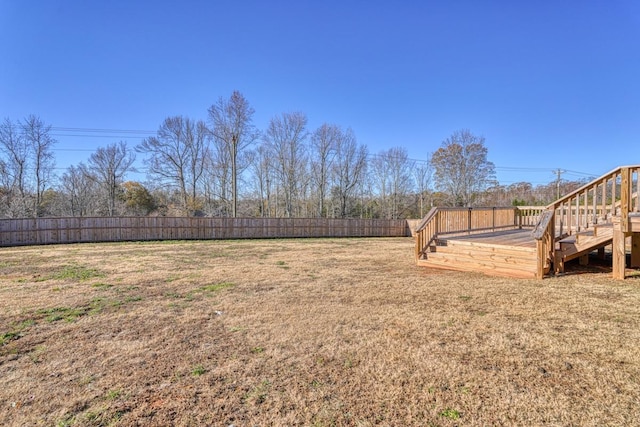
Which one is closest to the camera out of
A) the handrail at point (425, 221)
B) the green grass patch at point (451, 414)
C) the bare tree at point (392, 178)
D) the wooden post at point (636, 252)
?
the green grass patch at point (451, 414)

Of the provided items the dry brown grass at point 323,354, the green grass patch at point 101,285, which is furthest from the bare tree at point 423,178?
the green grass patch at point 101,285

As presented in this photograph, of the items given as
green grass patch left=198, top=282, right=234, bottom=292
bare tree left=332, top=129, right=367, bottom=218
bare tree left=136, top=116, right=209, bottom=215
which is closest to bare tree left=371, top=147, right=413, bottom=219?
bare tree left=332, top=129, right=367, bottom=218

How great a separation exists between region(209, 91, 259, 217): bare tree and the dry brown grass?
17.7 meters

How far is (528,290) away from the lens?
4750 millimetres

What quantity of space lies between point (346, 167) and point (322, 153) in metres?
2.38

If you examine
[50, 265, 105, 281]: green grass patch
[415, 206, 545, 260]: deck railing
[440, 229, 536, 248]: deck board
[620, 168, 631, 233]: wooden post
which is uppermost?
[620, 168, 631, 233]: wooden post

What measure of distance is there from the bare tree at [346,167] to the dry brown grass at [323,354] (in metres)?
20.7

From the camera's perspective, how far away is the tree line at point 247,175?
2031cm

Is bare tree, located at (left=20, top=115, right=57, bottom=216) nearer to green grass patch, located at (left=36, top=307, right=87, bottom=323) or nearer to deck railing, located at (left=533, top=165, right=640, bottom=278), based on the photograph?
green grass patch, located at (left=36, top=307, right=87, bottom=323)

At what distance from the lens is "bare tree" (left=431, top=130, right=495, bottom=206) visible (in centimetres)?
2755

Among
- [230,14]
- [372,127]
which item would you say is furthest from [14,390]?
[372,127]

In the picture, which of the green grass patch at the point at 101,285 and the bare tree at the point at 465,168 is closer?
the green grass patch at the point at 101,285

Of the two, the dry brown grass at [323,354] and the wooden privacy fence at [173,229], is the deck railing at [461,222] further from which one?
the wooden privacy fence at [173,229]

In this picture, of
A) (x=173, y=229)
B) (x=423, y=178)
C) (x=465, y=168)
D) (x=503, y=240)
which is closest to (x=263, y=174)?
(x=173, y=229)
